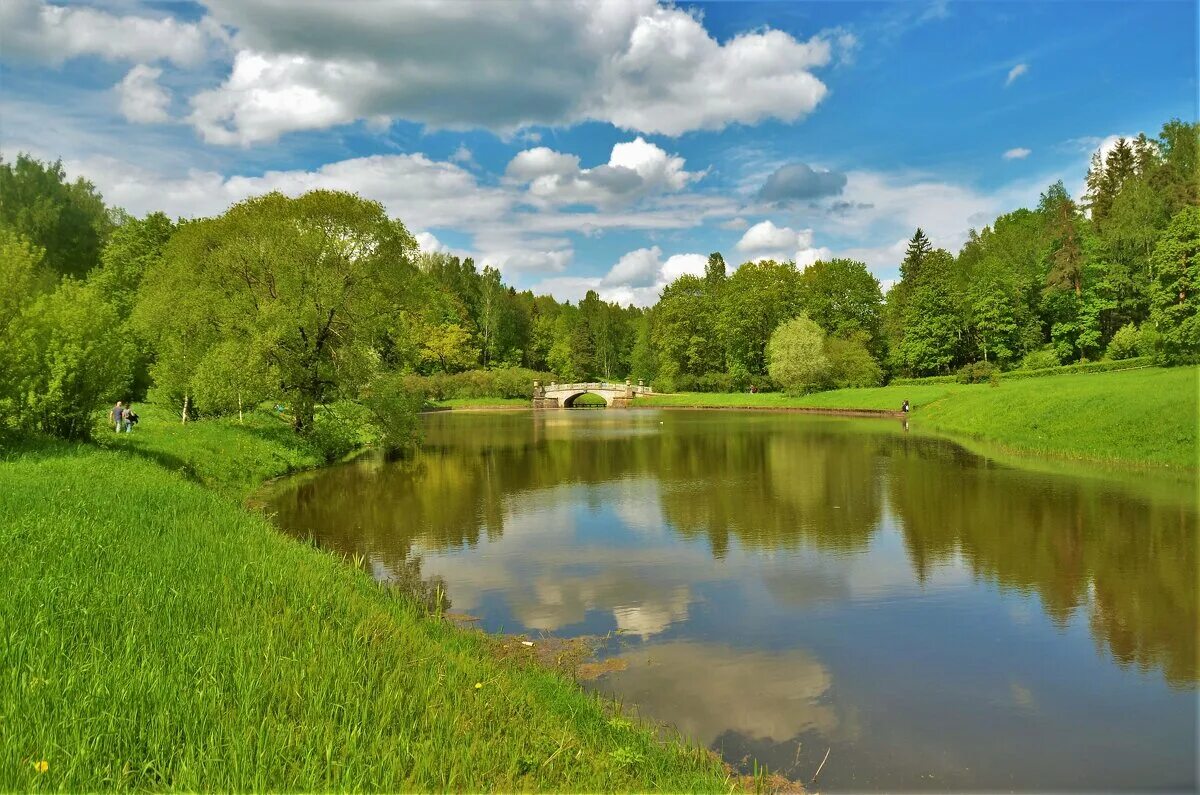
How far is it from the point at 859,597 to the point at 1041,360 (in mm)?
69593

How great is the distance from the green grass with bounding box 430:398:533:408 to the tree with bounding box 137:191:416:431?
58641mm

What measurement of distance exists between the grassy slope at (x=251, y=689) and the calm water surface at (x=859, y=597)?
8.22 feet

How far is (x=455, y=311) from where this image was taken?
11331 centimetres

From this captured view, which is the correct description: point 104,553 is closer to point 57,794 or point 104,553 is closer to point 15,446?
point 57,794

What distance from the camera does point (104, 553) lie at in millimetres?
10414

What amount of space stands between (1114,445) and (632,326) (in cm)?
11559

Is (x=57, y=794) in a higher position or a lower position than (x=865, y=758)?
higher

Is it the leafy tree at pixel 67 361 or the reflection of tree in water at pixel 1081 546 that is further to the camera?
the leafy tree at pixel 67 361

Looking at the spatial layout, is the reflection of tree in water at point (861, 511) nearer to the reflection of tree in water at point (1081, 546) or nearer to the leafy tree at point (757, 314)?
the reflection of tree in water at point (1081, 546)

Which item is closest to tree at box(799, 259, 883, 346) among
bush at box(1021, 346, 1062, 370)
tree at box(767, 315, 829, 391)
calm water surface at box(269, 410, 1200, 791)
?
tree at box(767, 315, 829, 391)

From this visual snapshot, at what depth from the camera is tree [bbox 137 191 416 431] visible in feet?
112

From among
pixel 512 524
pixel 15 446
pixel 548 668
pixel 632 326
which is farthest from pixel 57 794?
pixel 632 326

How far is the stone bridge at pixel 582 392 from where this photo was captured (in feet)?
344

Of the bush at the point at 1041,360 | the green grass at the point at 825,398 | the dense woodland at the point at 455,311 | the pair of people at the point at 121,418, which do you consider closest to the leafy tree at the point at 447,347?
the dense woodland at the point at 455,311
